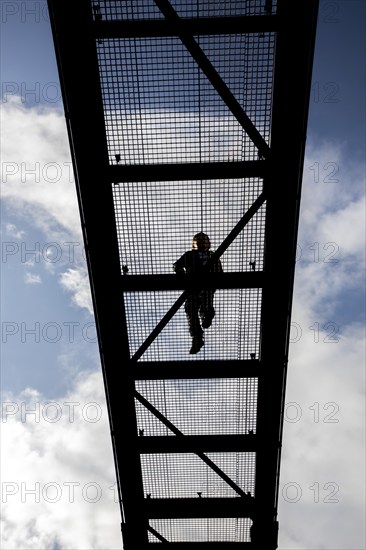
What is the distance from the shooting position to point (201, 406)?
27.7ft

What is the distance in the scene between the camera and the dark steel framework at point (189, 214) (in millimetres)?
5906

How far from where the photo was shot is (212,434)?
28.8 feet

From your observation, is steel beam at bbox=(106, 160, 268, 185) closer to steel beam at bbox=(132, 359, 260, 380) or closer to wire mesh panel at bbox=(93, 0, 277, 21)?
wire mesh panel at bbox=(93, 0, 277, 21)

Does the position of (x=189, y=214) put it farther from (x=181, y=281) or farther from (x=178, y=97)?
(x=178, y=97)

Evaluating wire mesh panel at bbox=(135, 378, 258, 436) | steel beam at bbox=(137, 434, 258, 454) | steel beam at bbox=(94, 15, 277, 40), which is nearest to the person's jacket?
wire mesh panel at bbox=(135, 378, 258, 436)

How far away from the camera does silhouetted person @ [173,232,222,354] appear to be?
709 cm

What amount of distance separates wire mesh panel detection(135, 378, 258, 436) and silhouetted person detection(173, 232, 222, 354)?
812mm

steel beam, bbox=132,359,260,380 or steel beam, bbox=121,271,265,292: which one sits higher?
steel beam, bbox=121,271,265,292

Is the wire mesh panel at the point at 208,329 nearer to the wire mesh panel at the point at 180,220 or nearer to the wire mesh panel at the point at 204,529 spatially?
the wire mesh panel at the point at 180,220

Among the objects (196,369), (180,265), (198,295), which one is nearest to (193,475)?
(196,369)

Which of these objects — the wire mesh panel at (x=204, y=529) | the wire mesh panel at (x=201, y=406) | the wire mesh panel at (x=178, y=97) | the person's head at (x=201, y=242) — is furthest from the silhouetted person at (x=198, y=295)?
the wire mesh panel at (x=204, y=529)

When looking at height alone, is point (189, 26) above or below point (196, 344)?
above

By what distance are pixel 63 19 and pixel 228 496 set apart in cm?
832

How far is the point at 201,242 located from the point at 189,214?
448 mm
